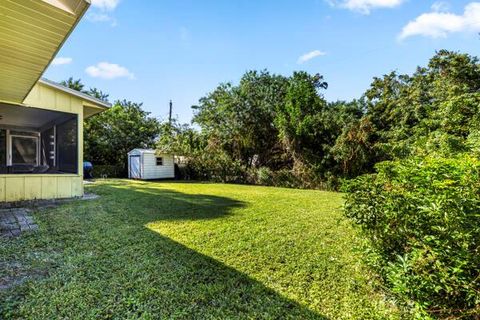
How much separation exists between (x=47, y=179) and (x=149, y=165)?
993cm

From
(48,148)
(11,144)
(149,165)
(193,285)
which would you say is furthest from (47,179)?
(149,165)

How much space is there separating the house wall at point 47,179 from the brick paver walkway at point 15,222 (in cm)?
78

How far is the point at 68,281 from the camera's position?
8.70ft

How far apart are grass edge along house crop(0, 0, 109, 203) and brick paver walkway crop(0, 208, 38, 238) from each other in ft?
3.48

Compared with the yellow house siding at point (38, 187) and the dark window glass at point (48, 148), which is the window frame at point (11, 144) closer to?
the dark window glass at point (48, 148)

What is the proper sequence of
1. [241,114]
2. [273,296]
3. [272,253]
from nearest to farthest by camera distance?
[273,296]
[272,253]
[241,114]

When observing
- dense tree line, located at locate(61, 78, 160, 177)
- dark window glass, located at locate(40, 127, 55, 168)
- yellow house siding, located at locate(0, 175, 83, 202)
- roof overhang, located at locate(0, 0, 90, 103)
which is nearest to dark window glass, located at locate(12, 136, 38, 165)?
dark window glass, located at locate(40, 127, 55, 168)

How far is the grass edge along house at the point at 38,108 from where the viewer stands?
2.68 metres

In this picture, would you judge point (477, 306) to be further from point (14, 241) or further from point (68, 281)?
point (14, 241)

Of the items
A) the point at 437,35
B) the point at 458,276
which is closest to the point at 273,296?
the point at 458,276

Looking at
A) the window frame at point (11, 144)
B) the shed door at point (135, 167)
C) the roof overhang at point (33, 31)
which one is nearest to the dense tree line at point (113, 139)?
the shed door at point (135, 167)

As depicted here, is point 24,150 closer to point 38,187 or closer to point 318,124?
point 38,187

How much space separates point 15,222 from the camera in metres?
4.83

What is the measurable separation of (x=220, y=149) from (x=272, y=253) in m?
12.1
